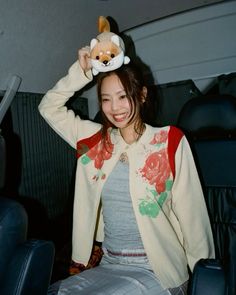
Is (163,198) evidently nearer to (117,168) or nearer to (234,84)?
(117,168)

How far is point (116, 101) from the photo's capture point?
128 cm

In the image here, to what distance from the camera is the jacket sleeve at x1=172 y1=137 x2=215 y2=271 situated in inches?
49.4

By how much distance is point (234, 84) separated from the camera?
189 centimetres

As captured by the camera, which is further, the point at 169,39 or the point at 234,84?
the point at 169,39

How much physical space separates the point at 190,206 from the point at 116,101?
0.51m

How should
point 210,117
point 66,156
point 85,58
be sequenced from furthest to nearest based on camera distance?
point 66,156 < point 210,117 < point 85,58

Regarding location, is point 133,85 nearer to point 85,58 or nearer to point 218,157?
point 85,58

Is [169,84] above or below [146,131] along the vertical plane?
above

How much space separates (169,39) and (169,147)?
1047 millimetres

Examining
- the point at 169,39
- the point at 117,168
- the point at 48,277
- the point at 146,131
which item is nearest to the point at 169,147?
the point at 146,131

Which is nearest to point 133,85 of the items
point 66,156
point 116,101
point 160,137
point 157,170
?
point 116,101

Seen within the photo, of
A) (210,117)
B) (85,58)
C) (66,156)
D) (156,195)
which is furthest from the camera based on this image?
(66,156)

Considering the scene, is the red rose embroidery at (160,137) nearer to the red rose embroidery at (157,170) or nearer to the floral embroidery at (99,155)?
the red rose embroidery at (157,170)

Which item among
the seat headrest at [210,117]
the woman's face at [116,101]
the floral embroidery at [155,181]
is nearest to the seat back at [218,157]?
the seat headrest at [210,117]
